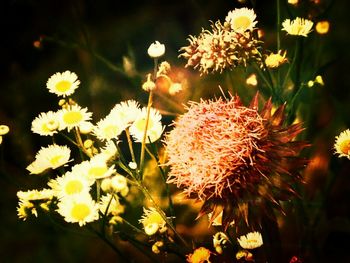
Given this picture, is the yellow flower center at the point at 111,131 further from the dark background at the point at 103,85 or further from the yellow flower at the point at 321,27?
the yellow flower at the point at 321,27


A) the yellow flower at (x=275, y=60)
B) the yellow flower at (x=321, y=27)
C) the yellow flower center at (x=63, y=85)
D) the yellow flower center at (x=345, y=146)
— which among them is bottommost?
the yellow flower center at (x=345, y=146)

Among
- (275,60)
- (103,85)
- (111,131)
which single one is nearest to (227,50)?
(275,60)

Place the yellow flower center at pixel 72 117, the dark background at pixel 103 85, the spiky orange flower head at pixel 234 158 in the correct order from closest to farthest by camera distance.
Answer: the spiky orange flower head at pixel 234 158
the yellow flower center at pixel 72 117
the dark background at pixel 103 85

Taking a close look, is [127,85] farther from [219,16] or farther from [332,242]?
[332,242]

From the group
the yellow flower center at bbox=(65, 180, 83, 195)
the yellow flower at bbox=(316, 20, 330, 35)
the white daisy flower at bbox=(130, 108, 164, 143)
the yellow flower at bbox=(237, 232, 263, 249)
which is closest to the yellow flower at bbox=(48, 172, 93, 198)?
the yellow flower center at bbox=(65, 180, 83, 195)

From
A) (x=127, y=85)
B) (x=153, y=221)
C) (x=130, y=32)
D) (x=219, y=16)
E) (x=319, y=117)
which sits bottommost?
(x=153, y=221)

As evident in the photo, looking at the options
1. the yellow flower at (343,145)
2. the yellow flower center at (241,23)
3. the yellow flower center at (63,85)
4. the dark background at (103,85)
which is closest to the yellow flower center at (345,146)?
the yellow flower at (343,145)

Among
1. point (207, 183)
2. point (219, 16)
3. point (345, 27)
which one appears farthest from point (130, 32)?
point (207, 183)
